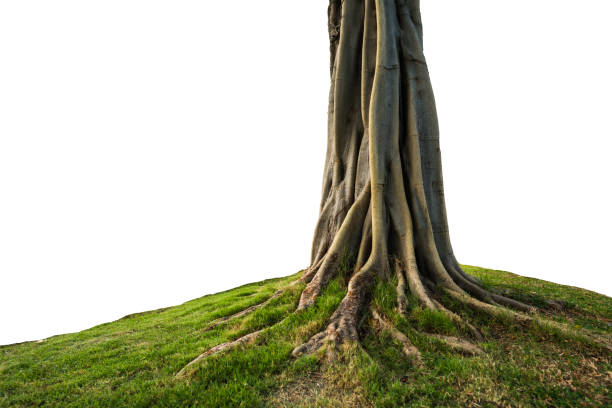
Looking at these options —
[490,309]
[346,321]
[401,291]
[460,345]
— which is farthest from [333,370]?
[490,309]

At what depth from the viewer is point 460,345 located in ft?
14.4

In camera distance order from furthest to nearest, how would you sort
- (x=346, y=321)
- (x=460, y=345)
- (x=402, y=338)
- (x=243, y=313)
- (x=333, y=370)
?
1. (x=243, y=313)
2. (x=346, y=321)
3. (x=402, y=338)
4. (x=460, y=345)
5. (x=333, y=370)

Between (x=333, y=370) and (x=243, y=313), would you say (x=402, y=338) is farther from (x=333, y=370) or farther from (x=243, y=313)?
(x=243, y=313)

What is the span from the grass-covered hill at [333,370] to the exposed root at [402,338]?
0.10 metres

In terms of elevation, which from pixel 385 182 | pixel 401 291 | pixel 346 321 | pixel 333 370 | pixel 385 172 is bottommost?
pixel 333 370

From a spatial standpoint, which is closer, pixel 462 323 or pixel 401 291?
pixel 462 323

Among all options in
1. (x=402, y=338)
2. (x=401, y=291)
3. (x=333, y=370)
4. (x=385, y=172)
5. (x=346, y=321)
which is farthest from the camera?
(x=385, y=172)

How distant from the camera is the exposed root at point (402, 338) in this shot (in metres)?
4.15

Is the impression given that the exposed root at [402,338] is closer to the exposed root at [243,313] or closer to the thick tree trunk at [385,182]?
the thick tree trunk at [385,182]

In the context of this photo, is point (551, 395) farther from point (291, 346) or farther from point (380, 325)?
point (291, 346)

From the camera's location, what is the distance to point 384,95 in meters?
6.81

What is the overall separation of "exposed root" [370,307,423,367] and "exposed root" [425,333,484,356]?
42 centimetres

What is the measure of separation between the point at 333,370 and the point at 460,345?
5.98ft

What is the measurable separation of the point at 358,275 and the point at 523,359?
257 cm
